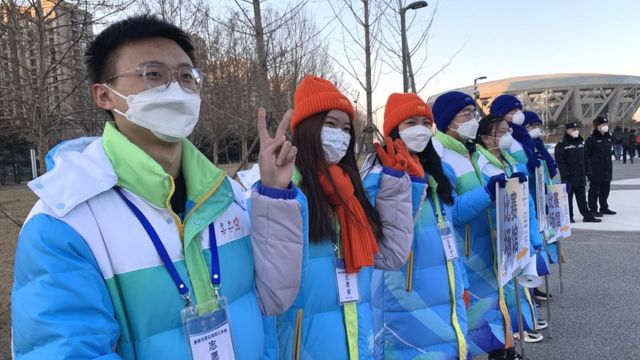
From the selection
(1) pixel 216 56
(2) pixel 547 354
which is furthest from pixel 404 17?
(2) pixel 547 354

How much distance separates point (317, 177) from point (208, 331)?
1.03m

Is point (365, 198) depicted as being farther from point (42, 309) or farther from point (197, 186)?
point (42, 309)

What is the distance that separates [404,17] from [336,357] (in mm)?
9136

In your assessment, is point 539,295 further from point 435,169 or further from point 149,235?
point 149,235

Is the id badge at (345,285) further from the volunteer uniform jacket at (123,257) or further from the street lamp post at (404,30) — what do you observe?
the street lamp post at (404,30)

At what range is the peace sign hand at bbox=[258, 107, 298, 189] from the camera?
1547 millimetres

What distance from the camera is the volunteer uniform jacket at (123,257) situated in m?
1.04

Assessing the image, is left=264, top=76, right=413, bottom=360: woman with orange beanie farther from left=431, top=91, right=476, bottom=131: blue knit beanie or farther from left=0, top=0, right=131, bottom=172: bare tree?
left=0, top=0, right=131, bottom=172: bare tree

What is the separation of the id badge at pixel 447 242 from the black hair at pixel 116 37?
1905 millimetres

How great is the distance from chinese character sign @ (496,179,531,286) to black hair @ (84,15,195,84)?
2.24 m

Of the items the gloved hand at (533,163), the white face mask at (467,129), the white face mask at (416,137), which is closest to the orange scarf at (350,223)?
the white face mask at (416,137)

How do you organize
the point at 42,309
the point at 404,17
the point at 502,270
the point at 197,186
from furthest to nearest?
1. the point at 404,17
2. the point at 502,270
3. the point at 197,186
4. the point at 42,309

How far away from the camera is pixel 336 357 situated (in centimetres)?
188

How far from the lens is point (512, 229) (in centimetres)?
308
